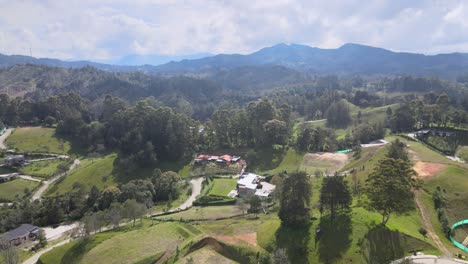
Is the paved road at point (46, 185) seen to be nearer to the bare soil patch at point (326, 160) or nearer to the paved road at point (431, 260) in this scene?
the bare soil patch at point (326, 160)

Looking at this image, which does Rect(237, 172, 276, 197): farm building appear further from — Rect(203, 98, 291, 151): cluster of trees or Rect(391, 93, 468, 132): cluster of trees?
Rect(391, 93, 468, 132): cluster of trees

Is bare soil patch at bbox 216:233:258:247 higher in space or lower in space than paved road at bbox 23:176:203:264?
higher

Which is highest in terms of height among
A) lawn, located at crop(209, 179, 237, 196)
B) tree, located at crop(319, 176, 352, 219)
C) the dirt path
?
tree, located at crop(319, 176, 352, 219)

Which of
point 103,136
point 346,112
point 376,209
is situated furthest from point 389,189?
point 346,112

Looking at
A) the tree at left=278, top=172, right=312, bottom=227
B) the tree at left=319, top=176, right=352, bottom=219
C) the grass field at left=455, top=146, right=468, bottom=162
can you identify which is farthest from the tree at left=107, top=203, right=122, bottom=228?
the grass field at left=455, top=146, right=468, bottom=162

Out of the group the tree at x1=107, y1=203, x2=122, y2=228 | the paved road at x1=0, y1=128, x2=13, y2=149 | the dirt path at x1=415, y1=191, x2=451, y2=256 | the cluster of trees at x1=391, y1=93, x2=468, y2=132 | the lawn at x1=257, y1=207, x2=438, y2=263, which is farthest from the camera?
the paved road at x1=0, y1=128, x2=13, y2=149

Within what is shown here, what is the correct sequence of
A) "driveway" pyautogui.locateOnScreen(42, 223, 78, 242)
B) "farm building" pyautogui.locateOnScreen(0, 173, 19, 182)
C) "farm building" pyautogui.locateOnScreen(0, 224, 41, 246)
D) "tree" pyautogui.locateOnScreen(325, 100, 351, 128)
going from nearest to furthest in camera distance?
"farm building" pyautogui.locateOnScreen(0, 224, 41, 246)
"driveway" pyautogui.locateOnScreen(42, 223, 78, 242)
"farm building" pyautogui.locateOnScreen(0, 173, 19, 182)
"tree" pyautogui.locateOnScreen(325, 100, 351, 128)

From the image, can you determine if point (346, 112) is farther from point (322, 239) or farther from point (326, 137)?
point (322, 239)

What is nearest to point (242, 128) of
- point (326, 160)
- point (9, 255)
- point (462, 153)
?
point (326, 160)
